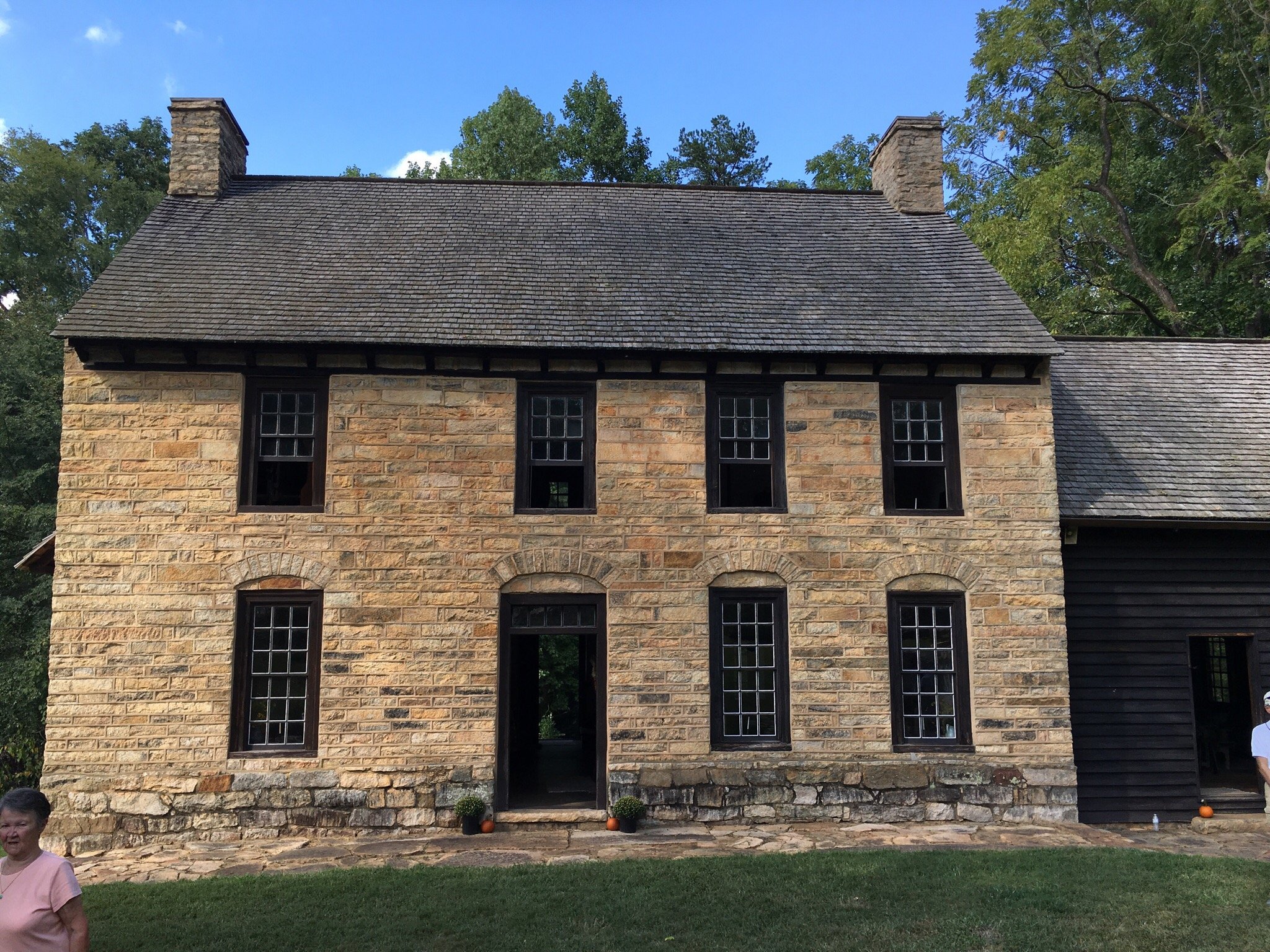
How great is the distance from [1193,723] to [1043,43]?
19632 millimetres

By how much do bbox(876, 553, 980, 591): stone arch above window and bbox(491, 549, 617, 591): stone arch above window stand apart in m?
3.35

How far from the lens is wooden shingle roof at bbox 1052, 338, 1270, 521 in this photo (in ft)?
39.3

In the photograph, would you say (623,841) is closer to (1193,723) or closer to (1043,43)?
(1193,723)

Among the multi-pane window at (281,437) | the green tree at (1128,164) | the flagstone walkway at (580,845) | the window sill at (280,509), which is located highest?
the green tree at (1128,164)

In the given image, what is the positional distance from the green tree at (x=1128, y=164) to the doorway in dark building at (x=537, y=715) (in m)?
14.9

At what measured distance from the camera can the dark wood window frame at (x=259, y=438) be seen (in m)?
10.9

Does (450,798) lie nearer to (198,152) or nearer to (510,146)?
(198,152)

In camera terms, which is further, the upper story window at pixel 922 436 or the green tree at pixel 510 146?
the green tree at pixel 510 146

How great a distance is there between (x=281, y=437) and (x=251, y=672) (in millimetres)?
2741

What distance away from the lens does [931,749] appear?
431 inches

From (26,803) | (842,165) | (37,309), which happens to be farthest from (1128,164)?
(37,309)

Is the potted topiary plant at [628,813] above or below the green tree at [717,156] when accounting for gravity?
below

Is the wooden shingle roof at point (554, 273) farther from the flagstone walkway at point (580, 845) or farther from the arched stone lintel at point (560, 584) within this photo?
the flagstone walkway at point (580, 845)

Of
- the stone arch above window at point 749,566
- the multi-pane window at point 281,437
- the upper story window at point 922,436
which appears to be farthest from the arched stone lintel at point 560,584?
the upper story window at point 922,436
